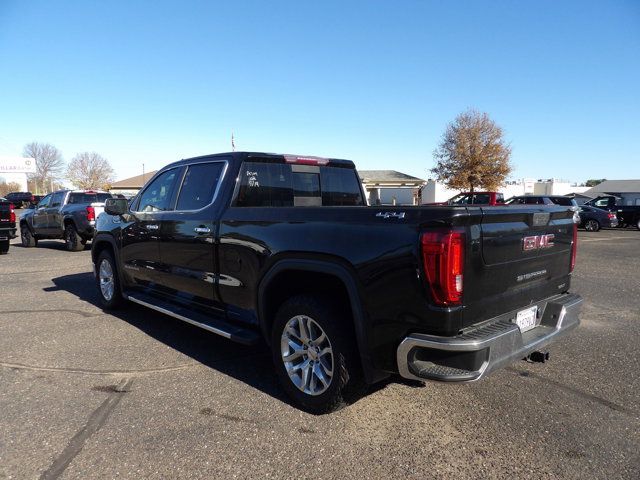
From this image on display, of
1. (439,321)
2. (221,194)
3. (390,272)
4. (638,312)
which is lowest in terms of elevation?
(638,312)

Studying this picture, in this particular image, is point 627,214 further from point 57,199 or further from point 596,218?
point 57,199

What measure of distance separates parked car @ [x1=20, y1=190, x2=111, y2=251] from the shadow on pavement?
7.02 m

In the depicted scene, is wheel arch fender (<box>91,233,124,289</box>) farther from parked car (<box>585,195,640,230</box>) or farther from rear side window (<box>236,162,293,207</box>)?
parked car (<box>585,195,640,230</box>)

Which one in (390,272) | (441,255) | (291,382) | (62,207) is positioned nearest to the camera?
(441,255)

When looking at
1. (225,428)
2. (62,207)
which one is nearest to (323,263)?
(225,428)

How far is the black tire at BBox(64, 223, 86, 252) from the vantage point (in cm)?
1341

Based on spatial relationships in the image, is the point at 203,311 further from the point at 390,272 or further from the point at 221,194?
the point at 390,272

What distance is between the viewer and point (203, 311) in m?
4.53

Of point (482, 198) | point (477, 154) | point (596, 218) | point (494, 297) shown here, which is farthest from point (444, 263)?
point (477, 154)

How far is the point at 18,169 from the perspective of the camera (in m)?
77.2

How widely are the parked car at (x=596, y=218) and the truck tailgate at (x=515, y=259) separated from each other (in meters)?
21.0

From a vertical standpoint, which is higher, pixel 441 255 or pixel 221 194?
pixel 221 194

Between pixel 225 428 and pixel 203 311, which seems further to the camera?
pixel 203 311

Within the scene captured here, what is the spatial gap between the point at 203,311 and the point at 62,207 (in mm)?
11326
